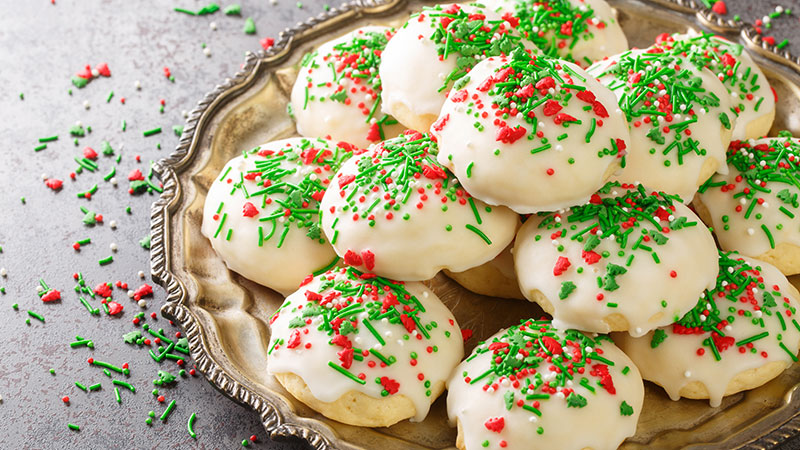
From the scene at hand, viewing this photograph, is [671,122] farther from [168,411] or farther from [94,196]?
[94,196]

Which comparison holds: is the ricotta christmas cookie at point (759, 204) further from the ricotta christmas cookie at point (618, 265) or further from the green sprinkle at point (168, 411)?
the green sprinkle at point (168, 411)

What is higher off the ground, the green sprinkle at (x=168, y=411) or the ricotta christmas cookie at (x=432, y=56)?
the ricotta christmas cookie at (x=432, y=56)

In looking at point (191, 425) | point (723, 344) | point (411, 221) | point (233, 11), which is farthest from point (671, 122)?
point (233, 11)

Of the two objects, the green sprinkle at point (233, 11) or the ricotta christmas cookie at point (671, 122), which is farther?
the green sprinkle at point (233, 11)

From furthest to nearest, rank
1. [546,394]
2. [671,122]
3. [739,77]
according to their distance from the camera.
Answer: [739,77], [671,122], [546,394]

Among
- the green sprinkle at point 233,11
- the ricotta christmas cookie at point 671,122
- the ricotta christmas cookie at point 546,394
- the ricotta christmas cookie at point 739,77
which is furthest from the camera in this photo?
the green sprinkle at point 233,11

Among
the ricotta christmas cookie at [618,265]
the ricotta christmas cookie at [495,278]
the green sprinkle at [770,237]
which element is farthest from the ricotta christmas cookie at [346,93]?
the green sprinkle at [770,237]

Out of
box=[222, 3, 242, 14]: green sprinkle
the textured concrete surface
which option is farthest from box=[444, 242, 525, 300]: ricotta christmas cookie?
box=[222, 3, 242, 14]: green sprinkle

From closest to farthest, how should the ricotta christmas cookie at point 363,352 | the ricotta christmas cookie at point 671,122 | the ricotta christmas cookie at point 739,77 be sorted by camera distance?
the ricotta christmas cookie at point 363,352 < the ricotta christmas cookie at point 671,122 < the ricotta christmas cookie at point 739,77
